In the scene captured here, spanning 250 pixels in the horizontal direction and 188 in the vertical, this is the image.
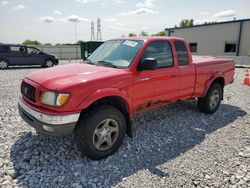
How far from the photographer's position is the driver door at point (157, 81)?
3754 mm

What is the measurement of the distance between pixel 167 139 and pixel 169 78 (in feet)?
3.90

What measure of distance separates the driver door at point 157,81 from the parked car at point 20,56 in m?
14.0

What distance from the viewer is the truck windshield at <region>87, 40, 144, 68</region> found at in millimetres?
3771

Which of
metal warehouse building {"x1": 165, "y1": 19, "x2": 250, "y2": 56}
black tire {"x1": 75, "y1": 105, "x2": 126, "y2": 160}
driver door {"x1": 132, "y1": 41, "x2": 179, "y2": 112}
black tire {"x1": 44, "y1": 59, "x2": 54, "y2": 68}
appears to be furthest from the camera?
metal warehouse building {"x1": 165, "y1": 19, "x2": 250, "y2": 56}

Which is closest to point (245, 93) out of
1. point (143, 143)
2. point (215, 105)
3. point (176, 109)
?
point (215, 105)

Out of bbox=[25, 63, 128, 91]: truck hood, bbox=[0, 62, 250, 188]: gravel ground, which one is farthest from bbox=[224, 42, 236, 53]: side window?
bbox=[25, 63, 128, 91]: truck hood

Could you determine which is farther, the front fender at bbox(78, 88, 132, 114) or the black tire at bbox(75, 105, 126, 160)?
the black tire at bbox(75, 105, 126, 160)

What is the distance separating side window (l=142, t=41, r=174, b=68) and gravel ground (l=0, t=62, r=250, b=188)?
54.6 inches

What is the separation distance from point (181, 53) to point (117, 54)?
4.94 feet

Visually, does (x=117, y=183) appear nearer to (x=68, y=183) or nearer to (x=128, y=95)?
(x=68, y=183)

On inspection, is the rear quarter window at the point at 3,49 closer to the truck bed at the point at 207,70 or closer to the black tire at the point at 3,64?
the black tire at the point at 3,64

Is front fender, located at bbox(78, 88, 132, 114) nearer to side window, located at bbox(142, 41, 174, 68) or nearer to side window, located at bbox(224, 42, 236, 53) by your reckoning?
side window, located at bbox(142, 41, 174, 68)

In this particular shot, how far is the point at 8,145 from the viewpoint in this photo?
3693mm

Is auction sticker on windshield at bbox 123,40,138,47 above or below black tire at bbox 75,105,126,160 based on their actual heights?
above
